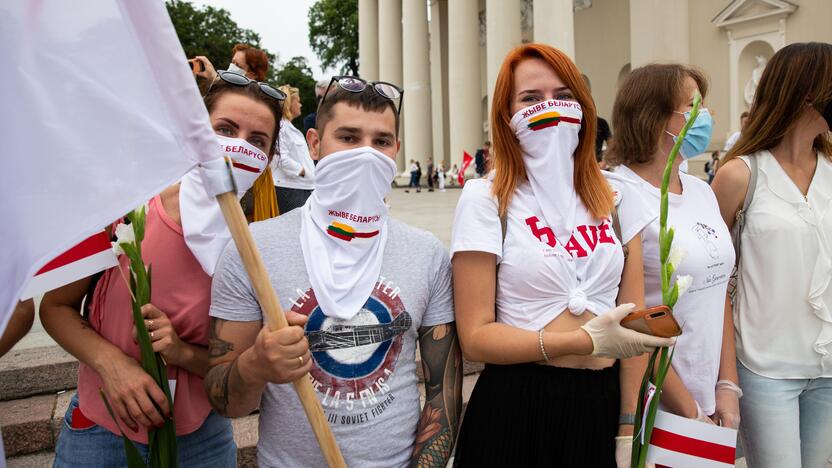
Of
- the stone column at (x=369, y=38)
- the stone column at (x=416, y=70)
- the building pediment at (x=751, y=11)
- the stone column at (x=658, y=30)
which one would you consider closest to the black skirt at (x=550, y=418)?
the stone column at (x=658, y=30)

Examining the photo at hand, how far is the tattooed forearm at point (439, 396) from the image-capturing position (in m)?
2.00

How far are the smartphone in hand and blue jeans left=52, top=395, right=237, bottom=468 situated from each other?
1457mm

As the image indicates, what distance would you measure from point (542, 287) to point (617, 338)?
1.14 ft

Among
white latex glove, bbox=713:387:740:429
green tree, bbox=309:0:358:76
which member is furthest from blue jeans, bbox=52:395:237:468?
green tree, bbox=309:0:358:76

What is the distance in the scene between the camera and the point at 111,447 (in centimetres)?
203

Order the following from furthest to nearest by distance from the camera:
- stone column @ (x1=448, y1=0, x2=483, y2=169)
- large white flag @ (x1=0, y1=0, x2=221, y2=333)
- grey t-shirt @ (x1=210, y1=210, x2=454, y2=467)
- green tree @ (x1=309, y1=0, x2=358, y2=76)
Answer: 1. green tree @ (x1=309, y1=0, x2=358, y2=76)
2. stone column @ (x1=448, y1=0, x2=483, y2=169)
3. grey t-shirt @ (x1=210, y1=210, x2=454, y2=467)
4. large white flag @ (x1=0, y1=0, x2=221, y2=333)

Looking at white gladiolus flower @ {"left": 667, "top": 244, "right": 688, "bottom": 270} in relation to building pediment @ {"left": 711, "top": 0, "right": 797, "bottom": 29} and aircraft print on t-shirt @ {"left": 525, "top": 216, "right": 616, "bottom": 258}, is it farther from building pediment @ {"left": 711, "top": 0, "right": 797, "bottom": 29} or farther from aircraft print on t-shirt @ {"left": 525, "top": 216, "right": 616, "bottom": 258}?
building pediment @ {"left": 711, "top": 0, "right": 797, "bottom": 29}

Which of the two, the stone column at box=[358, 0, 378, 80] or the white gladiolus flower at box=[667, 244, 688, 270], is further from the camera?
the stone column at box=[358, 0, 378, 80]

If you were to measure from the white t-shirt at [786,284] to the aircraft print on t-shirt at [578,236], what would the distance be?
101 cm

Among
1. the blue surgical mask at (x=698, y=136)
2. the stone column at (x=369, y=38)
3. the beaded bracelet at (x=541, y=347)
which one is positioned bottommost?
the beaded bracelet at (x=541, y=347)

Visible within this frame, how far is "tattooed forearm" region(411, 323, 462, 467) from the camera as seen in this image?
2.00 meters

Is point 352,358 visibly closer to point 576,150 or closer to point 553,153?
point 553,153

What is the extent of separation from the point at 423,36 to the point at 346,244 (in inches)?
1315

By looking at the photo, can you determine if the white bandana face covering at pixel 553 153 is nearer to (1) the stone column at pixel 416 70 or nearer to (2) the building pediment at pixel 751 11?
(2) the building pediment at pixel 751 11
